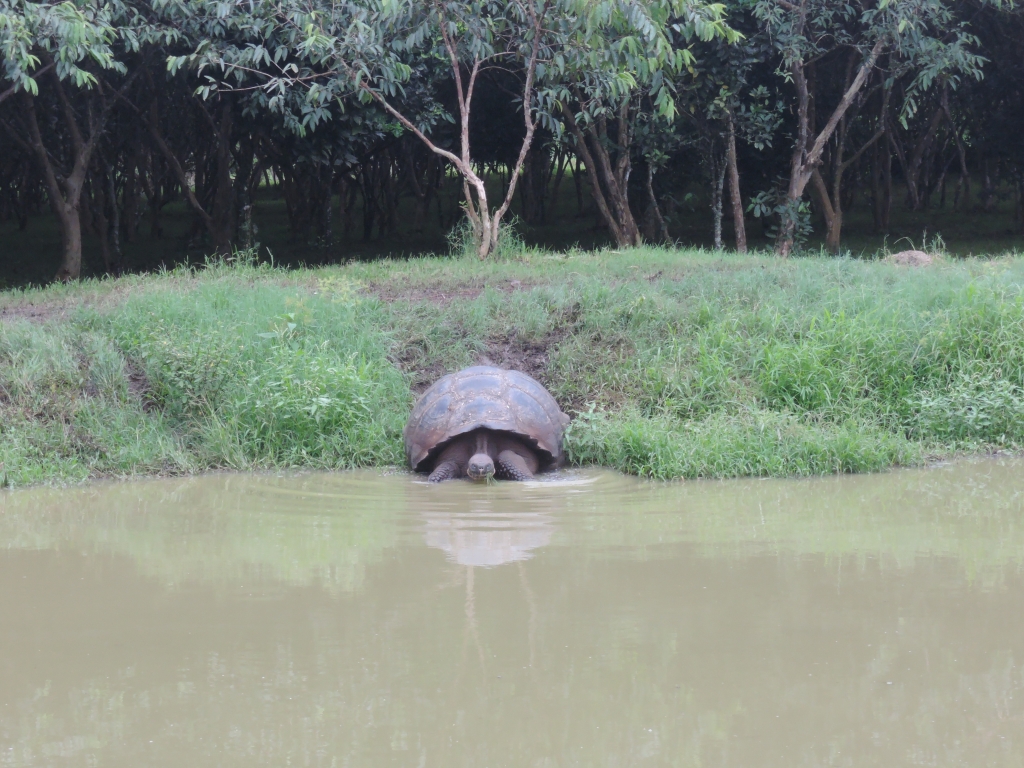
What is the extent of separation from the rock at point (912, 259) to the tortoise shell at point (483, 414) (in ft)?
16.3

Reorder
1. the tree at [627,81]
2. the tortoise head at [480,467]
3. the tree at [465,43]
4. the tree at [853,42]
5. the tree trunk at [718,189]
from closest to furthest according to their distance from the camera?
1. the tortoise head at [480,467]
2. the tree at [627,81]
3. the tree at [465,43]
4. the tree at [853,42]
5. the tree trunk at [718,189]

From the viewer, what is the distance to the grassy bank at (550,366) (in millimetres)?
6691

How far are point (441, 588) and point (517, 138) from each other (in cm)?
1327

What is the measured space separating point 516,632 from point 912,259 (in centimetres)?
805

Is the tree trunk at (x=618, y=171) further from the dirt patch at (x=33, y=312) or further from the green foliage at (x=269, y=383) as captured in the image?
the dirt patch at (x=33, y=312)

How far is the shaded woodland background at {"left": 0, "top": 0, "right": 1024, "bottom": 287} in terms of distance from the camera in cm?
1126

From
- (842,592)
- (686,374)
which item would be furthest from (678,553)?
(686,374)

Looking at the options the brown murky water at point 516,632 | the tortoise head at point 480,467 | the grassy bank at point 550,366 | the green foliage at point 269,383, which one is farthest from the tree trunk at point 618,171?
the brown murky water at point 516,632

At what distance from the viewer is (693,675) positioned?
323 centimetres

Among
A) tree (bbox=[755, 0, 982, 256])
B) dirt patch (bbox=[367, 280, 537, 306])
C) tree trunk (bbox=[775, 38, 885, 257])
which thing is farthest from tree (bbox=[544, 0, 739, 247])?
dirt patch (bbox=[367, 280, 537, 306])

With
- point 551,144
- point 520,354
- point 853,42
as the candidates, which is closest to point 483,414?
point 520,354

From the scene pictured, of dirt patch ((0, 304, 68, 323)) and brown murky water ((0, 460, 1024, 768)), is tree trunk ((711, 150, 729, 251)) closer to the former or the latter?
brown murky water ((0, 460, 1024, 768))

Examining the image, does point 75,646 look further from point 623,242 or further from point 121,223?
point 121,223

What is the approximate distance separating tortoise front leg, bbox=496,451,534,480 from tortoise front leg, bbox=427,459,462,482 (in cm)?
28
